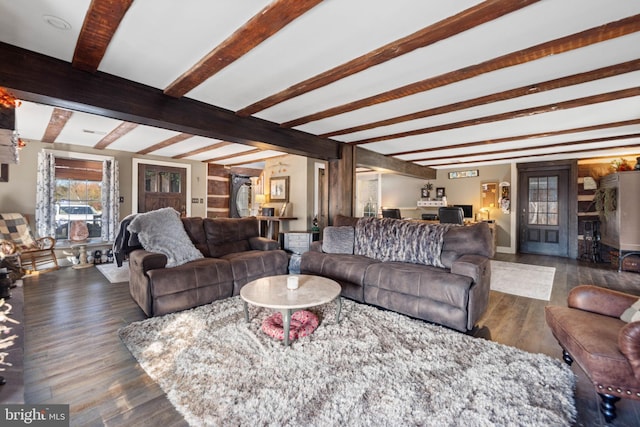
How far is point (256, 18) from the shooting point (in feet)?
5.15

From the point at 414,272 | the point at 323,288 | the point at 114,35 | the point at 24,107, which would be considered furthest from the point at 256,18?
the point at 24,107

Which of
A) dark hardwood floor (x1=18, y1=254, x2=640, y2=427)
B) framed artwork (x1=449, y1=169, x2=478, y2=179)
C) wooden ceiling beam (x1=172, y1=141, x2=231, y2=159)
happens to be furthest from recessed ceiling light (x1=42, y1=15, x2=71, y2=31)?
framed artwork (x1=449, y1=169, x2=478, y2=179)

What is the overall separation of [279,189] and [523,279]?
5008 millimetres

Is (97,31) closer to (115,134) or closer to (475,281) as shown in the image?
(115,134)

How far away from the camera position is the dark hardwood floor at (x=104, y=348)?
1537 millimetres

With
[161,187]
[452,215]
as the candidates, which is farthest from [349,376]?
[161,187]

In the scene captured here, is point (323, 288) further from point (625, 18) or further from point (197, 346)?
point (625, 18)

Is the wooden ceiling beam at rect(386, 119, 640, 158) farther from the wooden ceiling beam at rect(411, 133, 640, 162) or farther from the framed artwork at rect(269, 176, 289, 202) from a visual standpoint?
the framed artwork at rect(269, 176, 289, 202)

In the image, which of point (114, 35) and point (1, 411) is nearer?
point (1, 411)

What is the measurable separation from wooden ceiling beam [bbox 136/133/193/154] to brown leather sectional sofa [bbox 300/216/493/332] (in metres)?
2.76

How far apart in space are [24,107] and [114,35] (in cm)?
251

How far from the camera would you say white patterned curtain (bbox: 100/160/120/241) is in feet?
18.2

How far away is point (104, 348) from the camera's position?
218 centimetres

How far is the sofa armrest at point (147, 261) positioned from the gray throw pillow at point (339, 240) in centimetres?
199
